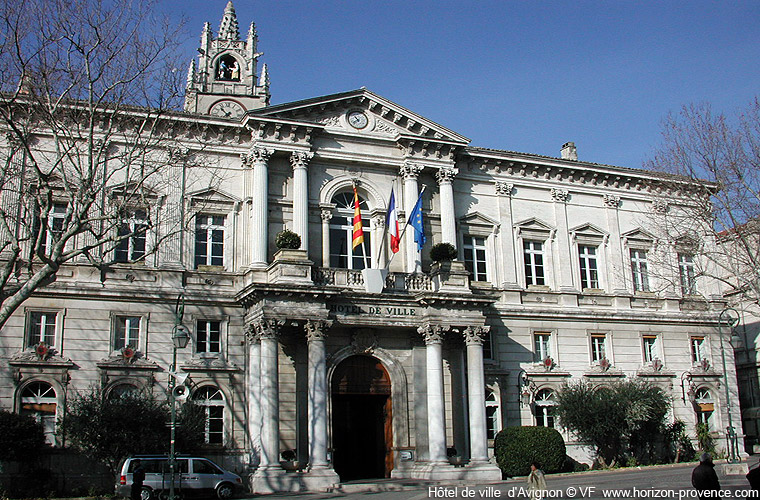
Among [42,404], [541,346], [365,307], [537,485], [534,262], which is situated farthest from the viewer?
[534,262]

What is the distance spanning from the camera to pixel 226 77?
49906 mm

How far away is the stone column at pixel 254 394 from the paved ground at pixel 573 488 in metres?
3.01

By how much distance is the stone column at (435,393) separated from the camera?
98.9ft

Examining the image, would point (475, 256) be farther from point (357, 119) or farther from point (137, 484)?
point (137, 484)

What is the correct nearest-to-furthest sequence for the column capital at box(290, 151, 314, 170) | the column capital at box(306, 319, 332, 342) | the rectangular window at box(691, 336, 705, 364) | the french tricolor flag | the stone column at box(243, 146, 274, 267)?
the column capital at box(306, 319, 332, 342) → the stone column at box(243, 146, 274, 267) → the french tricolor flag → the column capital at box(290, 151, 314, 170) → the rectangular window at box(691, 336, 705, 364)

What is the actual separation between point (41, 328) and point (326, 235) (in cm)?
1132

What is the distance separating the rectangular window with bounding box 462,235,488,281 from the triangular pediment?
14.6 feet

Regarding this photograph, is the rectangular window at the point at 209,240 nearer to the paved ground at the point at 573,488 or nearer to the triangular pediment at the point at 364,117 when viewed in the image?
the triangular pediment at the point at 364,117

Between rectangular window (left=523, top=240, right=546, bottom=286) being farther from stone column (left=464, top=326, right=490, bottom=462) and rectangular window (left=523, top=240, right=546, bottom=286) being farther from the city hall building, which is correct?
stone column (left=464, top=326, right=490, bottom=462)

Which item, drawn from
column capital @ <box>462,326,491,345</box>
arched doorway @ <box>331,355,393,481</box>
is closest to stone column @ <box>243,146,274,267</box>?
arched doorway @ <box>331,355,393,481</box>

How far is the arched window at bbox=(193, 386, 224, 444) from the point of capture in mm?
29625

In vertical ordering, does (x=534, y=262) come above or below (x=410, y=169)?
below

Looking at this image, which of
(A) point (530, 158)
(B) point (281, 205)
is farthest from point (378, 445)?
(A) point (530, 158)

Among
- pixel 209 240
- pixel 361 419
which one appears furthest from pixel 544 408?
pixel 209 240
